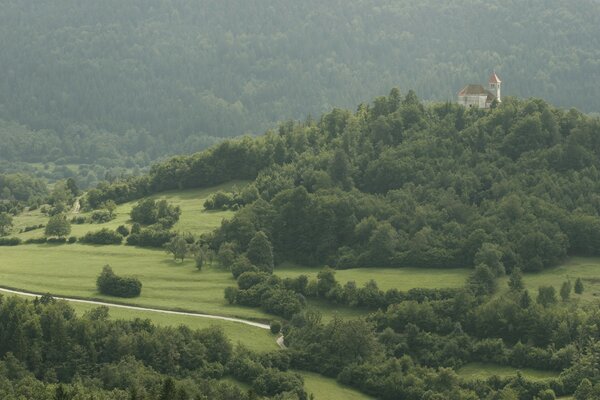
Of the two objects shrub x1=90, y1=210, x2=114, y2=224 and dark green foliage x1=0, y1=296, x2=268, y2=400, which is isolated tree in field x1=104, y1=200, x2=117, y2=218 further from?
dark green foliage x1=0, y1=296, x2=268, y2=400

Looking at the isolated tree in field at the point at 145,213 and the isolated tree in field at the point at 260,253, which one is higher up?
the isolated tree in field at the point at 145,213

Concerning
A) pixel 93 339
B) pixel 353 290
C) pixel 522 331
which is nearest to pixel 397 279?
pixel 353 290

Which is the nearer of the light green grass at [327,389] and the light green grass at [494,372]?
the light green grass at [327,389]

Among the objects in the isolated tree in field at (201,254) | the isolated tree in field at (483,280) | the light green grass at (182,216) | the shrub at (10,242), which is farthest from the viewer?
the light green grass at (182,216)

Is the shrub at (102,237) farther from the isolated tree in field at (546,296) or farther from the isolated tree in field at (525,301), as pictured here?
the isolated tree in field at (546,296)

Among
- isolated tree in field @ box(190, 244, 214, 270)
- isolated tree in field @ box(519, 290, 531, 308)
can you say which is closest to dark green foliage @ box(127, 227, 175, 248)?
isolated tree in field @ box(190, 244, 214, 270)

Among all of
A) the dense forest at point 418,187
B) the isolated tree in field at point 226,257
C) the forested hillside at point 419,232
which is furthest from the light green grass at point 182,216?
the isolated tree in field at point 226,257

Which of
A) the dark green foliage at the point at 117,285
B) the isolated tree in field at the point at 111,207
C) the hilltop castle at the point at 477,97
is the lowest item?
the dark green foliage at the point at 117,285

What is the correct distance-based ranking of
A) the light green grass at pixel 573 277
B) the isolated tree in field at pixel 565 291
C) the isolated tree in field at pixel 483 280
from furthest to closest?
the isolated tree in field at pixel 483 280, the light green grass at pixel 573 277, the isolated tree in field at pixel 565 291
